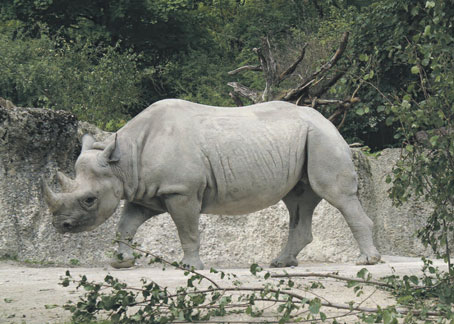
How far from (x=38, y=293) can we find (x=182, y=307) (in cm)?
136

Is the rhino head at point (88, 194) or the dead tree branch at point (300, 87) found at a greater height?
the dead tree branch at point (300, 87)

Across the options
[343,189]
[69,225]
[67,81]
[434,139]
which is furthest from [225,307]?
[67,81]

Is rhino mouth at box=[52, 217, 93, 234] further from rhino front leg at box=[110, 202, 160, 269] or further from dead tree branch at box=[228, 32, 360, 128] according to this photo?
dead tree branch at box=[228, 32, 360, 128]

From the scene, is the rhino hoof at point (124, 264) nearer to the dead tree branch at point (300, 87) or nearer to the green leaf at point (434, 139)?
the green leaf at point (434, 139)

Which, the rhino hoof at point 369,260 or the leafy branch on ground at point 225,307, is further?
the rhino hoof at point 369,260

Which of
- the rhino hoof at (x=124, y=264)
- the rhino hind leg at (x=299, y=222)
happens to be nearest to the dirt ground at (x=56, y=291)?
the rhino hoof at (x=124, y=264)

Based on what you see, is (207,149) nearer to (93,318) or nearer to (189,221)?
(189,221)

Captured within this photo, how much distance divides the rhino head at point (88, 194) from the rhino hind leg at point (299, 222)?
196 centimetres

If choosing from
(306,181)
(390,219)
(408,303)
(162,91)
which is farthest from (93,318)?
(162,91)

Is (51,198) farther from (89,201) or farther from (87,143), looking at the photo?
(87,143)

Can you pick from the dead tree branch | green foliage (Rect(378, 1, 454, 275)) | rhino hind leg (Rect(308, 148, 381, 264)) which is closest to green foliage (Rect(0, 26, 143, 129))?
the dead tree branch

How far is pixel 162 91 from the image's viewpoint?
25750 millimetres

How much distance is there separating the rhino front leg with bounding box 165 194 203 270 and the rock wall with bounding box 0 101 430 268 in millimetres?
1885

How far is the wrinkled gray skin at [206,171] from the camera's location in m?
7.43
